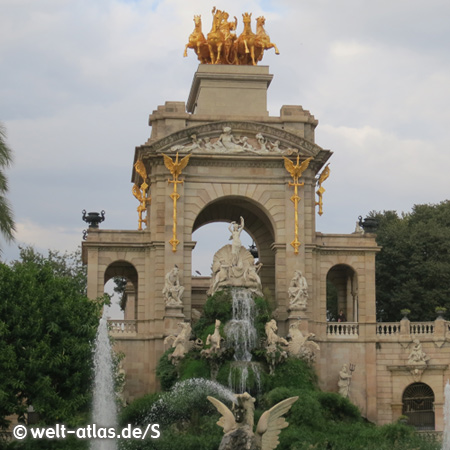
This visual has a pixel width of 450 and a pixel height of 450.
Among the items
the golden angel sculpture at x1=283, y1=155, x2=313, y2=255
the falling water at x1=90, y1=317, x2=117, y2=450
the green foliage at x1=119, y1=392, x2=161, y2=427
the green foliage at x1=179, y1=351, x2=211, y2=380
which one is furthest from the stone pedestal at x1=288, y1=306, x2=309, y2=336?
the falling water at x1=90, y1=317, x2=117, y2=450

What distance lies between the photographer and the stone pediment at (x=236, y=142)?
5828 cm

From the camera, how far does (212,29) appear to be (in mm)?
61969

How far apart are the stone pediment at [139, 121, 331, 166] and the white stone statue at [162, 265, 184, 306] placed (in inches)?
228

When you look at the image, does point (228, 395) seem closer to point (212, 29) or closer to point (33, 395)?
point (33, 395)

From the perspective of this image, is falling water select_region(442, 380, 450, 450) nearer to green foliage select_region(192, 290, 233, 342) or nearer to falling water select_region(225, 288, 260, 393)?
falling water select_region(225, 288, 260, 393)

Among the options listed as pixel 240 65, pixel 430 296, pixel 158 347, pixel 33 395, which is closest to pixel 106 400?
pixel 33 395

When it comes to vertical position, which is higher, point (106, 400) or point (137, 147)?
point (137, 147)

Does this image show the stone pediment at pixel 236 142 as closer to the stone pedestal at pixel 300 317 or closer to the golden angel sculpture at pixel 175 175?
the golden angel sculpture at pixel 175 175

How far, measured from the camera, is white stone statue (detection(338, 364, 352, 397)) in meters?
57.4

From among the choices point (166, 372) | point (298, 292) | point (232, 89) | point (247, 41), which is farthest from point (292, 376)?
point (247, 41)

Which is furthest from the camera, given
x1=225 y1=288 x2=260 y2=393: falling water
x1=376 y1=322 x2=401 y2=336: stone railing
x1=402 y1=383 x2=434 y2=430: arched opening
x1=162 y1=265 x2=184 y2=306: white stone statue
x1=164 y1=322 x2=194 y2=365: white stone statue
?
x1=376 y1=322 x2=401 y2=336: stone railing

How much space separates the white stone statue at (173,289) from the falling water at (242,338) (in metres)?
2.53

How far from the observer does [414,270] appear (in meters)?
71.3

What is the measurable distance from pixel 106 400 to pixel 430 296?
2804cm
